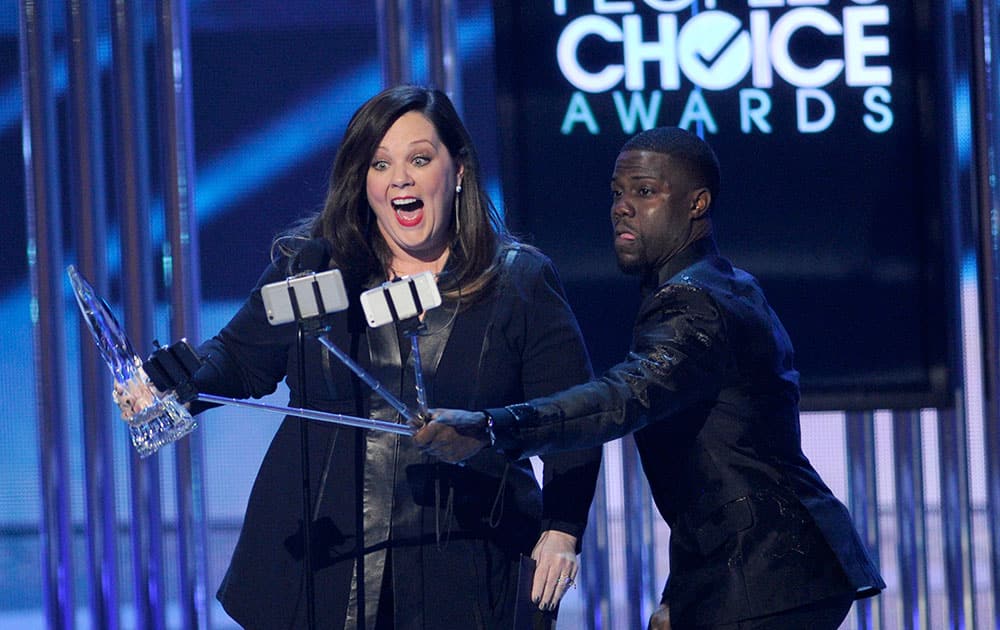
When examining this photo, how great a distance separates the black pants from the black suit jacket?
16 millimetres

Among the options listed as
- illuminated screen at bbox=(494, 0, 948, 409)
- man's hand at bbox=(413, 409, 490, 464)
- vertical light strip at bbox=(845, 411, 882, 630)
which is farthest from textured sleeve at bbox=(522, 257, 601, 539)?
vertical light strip at bbox=(845, 411, 882, 630)

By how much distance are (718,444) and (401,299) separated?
0.59 metres

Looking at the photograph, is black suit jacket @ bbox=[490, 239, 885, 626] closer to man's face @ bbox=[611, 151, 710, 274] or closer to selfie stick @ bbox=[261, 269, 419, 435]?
man's face @ bbox=[611, 151, 710, 274]

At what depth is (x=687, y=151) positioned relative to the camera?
2391mm

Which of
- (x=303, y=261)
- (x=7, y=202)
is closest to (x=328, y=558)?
(x=303, y=261)

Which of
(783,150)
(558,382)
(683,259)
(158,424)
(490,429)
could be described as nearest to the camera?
(490,429)

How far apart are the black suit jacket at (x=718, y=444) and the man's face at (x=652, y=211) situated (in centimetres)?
10

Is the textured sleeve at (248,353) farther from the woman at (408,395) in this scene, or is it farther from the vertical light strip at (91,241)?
the vertical light strip at (91,241)

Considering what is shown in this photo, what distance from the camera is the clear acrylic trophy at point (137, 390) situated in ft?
7.11

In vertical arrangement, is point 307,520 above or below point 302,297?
below

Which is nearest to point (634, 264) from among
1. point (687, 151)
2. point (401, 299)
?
point (687, 151)

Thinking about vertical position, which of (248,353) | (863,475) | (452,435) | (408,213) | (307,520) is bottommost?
(863,475)

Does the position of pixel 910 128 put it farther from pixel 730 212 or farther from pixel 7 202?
pixel 7 202

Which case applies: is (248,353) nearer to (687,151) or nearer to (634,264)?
(634,264)
